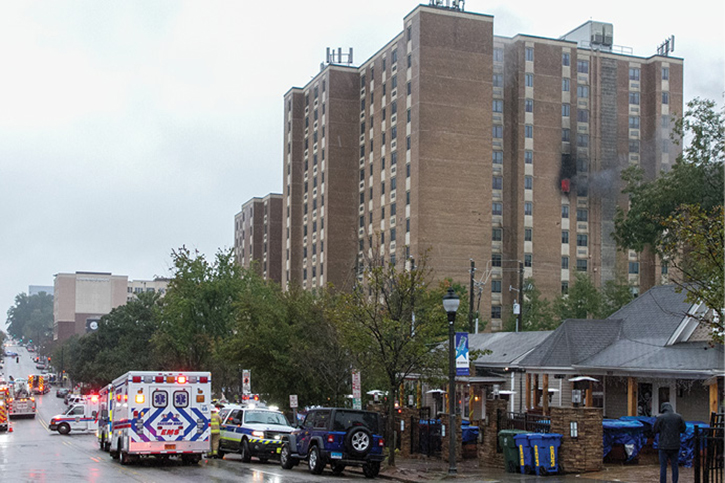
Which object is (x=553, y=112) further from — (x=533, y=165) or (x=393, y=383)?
(x=393, y=383)

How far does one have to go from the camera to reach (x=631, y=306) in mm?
35625

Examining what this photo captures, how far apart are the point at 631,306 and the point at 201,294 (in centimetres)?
3340

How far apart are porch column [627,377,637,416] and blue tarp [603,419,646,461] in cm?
538

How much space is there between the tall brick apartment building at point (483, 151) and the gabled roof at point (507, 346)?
34440 millimetres

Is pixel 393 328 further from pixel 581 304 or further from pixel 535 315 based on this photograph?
pixel 581 304

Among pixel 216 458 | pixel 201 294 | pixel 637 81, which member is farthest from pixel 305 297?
pixel 637 81

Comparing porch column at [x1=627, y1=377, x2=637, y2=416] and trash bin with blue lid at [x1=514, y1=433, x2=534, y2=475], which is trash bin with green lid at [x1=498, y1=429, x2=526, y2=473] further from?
porch column at [x1=627, y1=377, x2=637, y2=416]

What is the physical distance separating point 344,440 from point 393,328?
368 cm

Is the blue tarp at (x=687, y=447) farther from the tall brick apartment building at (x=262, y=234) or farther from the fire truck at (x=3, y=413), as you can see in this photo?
the tall brick apartment building at (x=262, y=234)

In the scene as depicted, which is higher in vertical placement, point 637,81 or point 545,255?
point 637,81

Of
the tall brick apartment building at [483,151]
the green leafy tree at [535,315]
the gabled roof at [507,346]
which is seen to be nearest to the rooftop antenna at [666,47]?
the tall brick apartment building at [483,151]

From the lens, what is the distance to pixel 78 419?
51875 millimetres

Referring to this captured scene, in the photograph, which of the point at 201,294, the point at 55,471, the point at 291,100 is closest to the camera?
the point at 55,471

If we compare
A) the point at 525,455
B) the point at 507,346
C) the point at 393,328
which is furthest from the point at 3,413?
the point at 525,455
